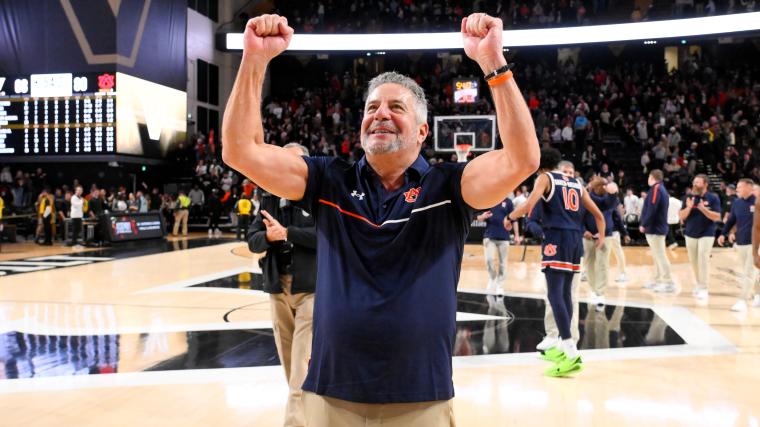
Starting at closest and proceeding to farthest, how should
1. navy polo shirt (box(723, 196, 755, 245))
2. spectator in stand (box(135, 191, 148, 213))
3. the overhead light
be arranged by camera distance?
navy polo shirt (box(723, 196, 755, 245)) → spectator in stand (box(135, 191, 148, 213)) → the overhead light

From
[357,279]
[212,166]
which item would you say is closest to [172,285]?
[357,279]

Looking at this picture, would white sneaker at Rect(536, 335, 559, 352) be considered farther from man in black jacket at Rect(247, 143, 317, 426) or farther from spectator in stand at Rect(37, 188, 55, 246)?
spectator in stand at Rect(37, 188, 55, 246)

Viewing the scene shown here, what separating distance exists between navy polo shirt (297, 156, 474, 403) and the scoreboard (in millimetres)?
19488

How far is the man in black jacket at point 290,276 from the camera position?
3.61m

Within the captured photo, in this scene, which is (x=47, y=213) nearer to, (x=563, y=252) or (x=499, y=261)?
(x=499, y=261)

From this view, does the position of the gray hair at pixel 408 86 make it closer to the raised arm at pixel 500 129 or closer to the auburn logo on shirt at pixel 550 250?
the raised arm at pixel 500 129

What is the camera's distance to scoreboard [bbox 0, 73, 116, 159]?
19609 mm

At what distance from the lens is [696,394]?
4828 millimetres

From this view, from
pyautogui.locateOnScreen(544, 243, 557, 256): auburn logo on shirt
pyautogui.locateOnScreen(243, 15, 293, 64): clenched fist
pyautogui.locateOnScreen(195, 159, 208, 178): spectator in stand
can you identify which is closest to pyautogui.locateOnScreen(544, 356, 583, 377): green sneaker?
pyautogui.locateOnScreen(544, 243, 557, 256): auburn logo on shirt

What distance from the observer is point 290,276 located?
3.81 meters

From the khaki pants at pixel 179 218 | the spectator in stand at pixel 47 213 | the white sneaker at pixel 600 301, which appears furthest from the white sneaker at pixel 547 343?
the khaki pants at pixel 179 218

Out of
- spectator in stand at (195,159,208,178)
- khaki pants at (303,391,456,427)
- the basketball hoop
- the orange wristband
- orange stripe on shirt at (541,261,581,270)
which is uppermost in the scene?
the basketball hoop

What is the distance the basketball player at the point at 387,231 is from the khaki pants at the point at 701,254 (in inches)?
344

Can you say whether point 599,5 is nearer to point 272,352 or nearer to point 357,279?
point 272,352
